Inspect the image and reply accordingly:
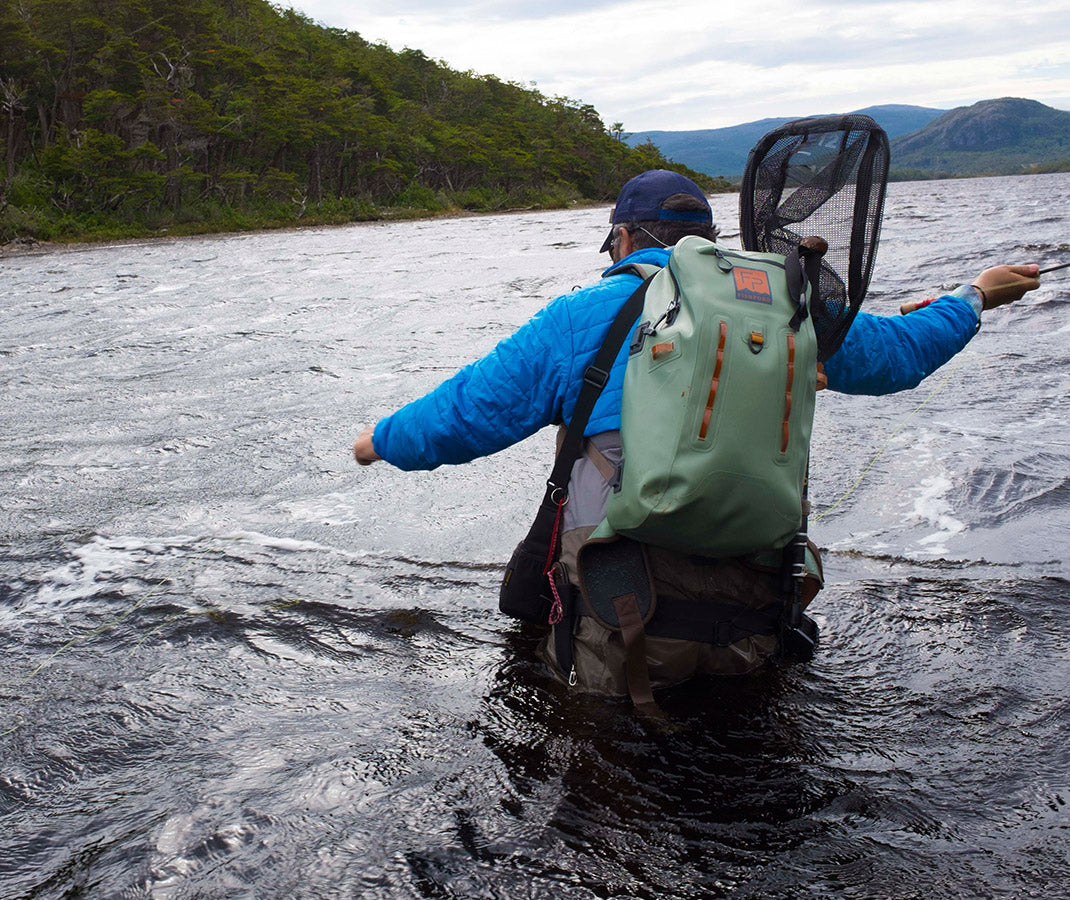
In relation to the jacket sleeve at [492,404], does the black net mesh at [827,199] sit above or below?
above

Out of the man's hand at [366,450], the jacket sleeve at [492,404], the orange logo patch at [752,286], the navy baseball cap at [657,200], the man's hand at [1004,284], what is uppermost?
the navy baseball cap at [657,200]

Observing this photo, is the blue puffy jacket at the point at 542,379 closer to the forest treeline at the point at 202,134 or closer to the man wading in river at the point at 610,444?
the man wading in river at the point at 610,444

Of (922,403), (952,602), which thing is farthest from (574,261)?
(952,602)

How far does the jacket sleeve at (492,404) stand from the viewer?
263cm

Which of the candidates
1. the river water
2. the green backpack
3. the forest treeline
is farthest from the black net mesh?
the forest treeline

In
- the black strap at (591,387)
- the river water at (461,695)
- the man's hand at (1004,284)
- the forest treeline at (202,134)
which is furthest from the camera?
the forest treeline at (202,134)

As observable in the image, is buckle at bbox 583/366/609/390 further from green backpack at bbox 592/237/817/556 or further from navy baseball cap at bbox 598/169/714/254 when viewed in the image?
navy baseball cap at bbox 598/169/714/254

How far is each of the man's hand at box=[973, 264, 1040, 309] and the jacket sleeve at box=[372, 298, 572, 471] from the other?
152 cm

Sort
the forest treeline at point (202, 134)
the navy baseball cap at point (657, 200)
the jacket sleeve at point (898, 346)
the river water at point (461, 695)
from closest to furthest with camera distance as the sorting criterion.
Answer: the river water at point (461, 695) < the navy baseball cap at point (657, 200) < the jacket sleeve at point (898, 346) < the forest treeline at point (202, 134)

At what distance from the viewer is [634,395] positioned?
241cm

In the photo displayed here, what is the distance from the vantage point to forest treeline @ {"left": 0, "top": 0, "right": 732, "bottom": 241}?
3891cm

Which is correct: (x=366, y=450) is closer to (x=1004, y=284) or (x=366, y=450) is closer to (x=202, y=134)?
(x=1004, y=284)

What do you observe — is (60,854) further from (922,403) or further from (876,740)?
(922,403)

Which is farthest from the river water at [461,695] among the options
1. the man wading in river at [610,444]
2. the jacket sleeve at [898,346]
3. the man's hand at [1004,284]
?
the man's hand at [1004,284]
